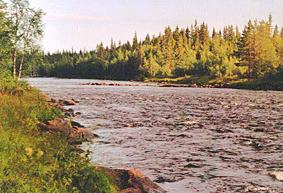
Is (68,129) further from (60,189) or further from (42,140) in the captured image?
(60,189)

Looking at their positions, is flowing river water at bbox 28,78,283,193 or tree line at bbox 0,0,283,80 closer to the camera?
flowing river water at bbox 28,78,283,193

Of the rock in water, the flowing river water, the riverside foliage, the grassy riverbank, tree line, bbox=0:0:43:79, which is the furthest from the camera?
the riverside foliage

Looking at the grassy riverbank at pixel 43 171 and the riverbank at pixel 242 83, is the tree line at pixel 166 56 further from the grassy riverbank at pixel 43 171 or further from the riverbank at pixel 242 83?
the grassy riverbank at pixel 43 171

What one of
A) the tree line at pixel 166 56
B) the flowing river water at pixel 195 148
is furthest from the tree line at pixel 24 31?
the flowing river water at pixel 195 148

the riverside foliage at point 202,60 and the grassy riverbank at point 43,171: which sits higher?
the riverside foliage at point 202,60

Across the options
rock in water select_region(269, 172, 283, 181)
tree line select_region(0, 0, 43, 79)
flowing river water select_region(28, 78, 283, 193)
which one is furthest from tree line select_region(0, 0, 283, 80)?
rock in water select_region(269, 172, 283, 181)

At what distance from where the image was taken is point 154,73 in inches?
5709

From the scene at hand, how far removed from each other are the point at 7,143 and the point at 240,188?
7.99 meters

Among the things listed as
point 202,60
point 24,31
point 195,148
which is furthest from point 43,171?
point 202,60

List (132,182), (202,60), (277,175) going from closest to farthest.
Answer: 1. (132,182)
2. (277,175)
3. (202,60)

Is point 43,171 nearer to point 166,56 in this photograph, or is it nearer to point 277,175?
point 277,175

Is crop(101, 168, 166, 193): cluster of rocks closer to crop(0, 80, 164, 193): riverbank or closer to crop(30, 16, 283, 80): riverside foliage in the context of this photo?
crop(0, 80, 164, 193): riverbank

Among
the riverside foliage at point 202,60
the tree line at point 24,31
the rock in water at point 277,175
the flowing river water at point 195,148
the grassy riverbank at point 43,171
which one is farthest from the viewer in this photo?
the riverside foliage at point 202,60

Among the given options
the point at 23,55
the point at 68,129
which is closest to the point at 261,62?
the point at 23,55
